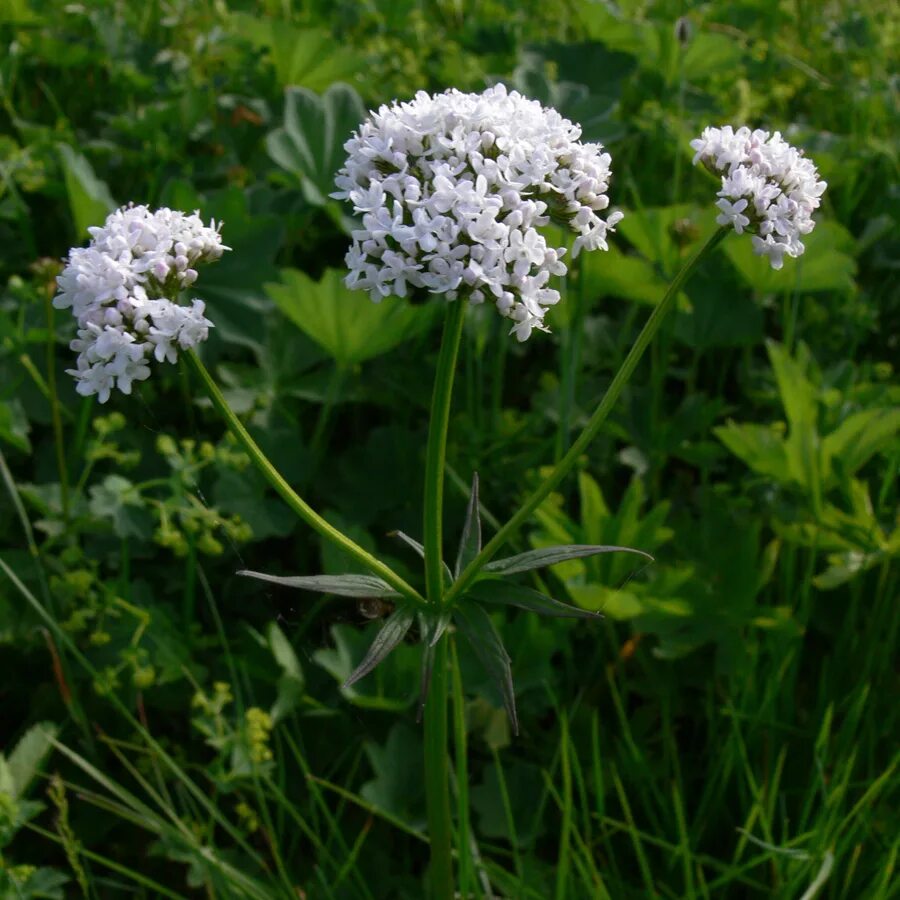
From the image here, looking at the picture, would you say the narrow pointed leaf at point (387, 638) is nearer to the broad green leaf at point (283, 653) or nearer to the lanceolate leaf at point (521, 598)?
the lanceolate leaf at point (521, 598)

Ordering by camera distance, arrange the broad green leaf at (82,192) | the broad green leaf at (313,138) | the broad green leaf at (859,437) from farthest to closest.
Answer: the broad green leaf at (313,138) < the broad green leaf at (82,192) < the broad green leaf at (859,437)

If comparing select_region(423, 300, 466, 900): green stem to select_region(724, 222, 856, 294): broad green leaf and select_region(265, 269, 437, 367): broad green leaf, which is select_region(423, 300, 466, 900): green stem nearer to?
select_region(265, 269, 437, 367): broad green leaf

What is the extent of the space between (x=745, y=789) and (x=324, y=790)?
74 centimetres

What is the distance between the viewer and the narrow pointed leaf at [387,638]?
4.01 feet

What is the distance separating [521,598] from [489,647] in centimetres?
7

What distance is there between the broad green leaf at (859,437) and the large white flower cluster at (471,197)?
1.05 m

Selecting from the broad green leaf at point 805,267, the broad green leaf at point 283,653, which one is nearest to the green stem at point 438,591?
the broad green leaf at point 283,653

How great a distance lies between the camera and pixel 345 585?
1.32 m

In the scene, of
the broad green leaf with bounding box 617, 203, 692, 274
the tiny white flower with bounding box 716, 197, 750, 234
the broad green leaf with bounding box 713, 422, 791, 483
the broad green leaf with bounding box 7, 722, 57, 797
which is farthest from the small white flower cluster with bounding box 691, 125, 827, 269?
the broad green leaf with bounding box 7, 722, 57, 797

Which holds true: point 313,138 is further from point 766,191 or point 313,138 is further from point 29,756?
point 766,191

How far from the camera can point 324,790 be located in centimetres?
205

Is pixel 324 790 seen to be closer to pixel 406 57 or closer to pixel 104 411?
pixel 104 411

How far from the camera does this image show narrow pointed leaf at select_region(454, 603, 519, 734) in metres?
1.23

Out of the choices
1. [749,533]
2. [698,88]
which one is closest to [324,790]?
[749,533]
